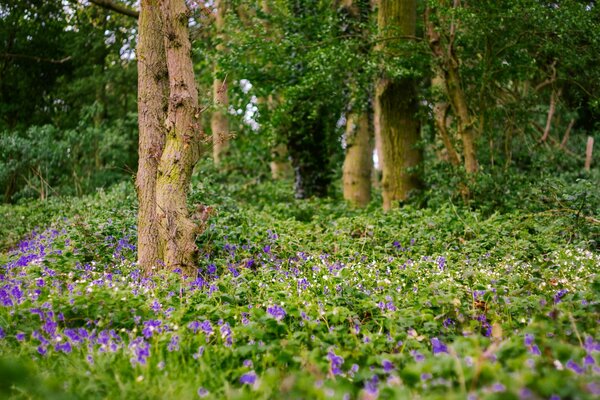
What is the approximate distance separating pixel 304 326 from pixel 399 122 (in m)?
7.52

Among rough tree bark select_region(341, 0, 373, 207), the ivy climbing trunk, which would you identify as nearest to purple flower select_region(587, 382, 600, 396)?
the ivy climbing trunk

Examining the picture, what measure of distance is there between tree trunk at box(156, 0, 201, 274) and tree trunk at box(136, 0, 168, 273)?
1.36 feet

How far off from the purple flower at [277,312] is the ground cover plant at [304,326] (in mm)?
17

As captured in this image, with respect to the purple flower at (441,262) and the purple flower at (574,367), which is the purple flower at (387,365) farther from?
the purple flower at (441,262)

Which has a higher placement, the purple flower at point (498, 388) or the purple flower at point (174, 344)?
the purple flower at point (498, 388)

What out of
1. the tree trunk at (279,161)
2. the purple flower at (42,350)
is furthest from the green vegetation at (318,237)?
the tree trunk at (279,161)

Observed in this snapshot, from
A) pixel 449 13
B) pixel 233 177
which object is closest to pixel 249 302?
pixel 449 13

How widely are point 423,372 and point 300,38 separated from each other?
8911mm

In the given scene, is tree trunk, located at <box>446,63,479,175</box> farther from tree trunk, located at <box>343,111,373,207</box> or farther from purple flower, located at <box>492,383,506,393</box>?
purple flower, located at <box>492,383,506,393</box>

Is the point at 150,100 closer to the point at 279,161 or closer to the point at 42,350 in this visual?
the point at 42,350

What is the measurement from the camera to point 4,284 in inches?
171

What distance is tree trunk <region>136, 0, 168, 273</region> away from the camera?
5887mm

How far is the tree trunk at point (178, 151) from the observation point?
5.24 m

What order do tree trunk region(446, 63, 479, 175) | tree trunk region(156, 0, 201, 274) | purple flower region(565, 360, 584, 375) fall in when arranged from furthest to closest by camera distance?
tree trunk region(446, 63, 479, 175) → tree trunk region(156, 0, 201, 274) → purple flower region(565, 360, 584, 375)
